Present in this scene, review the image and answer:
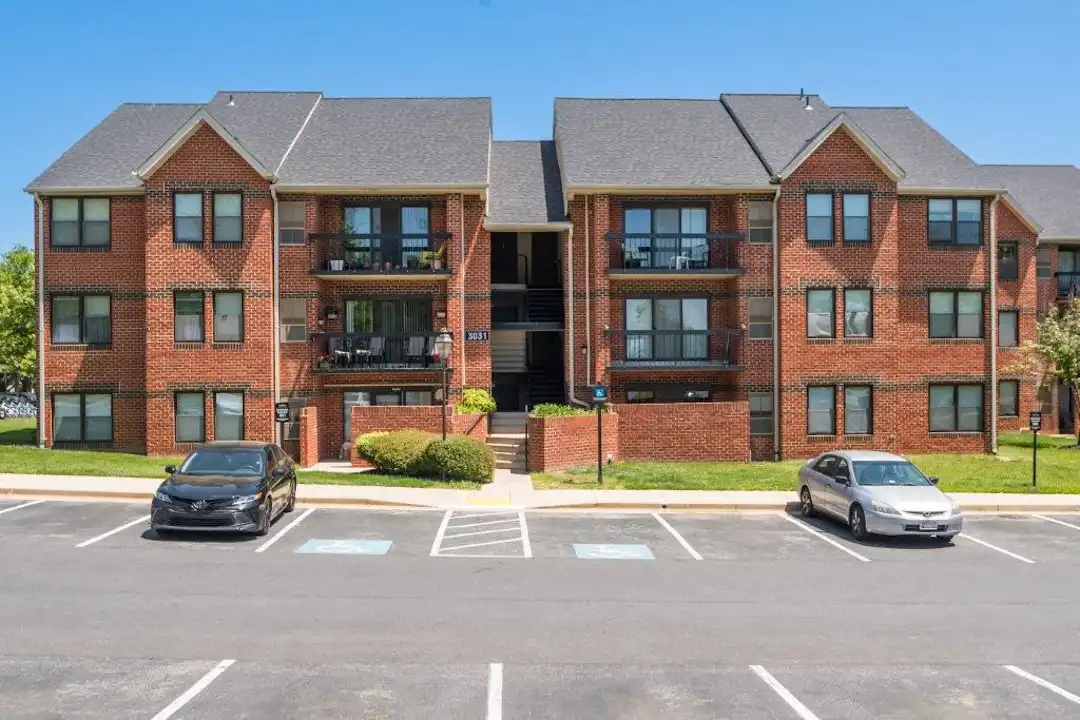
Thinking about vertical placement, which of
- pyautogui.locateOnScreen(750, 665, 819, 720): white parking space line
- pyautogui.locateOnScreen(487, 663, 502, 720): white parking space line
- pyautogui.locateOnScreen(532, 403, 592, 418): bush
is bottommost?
pyautogui.locateOnScreen(750, 665, 819, 720): white parking space line

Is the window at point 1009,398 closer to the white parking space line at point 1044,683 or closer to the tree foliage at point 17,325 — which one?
the white parking space line at point 1044,683

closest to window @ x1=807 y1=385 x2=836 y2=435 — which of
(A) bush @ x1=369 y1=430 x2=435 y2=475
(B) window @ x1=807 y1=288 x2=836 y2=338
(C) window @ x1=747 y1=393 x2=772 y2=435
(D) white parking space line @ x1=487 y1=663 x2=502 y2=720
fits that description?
(C) window @ x1=747 y1=393 x2=772 y2=435

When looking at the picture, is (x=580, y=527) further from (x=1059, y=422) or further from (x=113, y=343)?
(x=1059, y=422)

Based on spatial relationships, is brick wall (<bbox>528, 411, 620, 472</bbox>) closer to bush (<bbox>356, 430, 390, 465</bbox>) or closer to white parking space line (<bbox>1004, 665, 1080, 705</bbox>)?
bush (<bbox>356, 430, 390, 465</bbox>)

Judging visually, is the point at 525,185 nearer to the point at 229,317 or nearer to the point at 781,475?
the point at 229,317

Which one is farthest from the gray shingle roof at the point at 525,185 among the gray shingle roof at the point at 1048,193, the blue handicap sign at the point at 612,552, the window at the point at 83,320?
the gray shingle roof at the point at 1048,193

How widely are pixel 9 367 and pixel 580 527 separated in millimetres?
50980

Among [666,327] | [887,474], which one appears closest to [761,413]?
[666,327]

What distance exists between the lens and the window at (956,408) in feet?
93.3

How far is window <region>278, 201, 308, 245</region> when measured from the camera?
26766 millimetres

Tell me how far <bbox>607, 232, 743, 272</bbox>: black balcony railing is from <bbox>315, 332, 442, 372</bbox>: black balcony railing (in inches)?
258

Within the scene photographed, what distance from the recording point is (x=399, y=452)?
22.0 m

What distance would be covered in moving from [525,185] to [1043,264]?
23703 mm

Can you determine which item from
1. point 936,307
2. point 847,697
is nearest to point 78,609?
point 847,697
